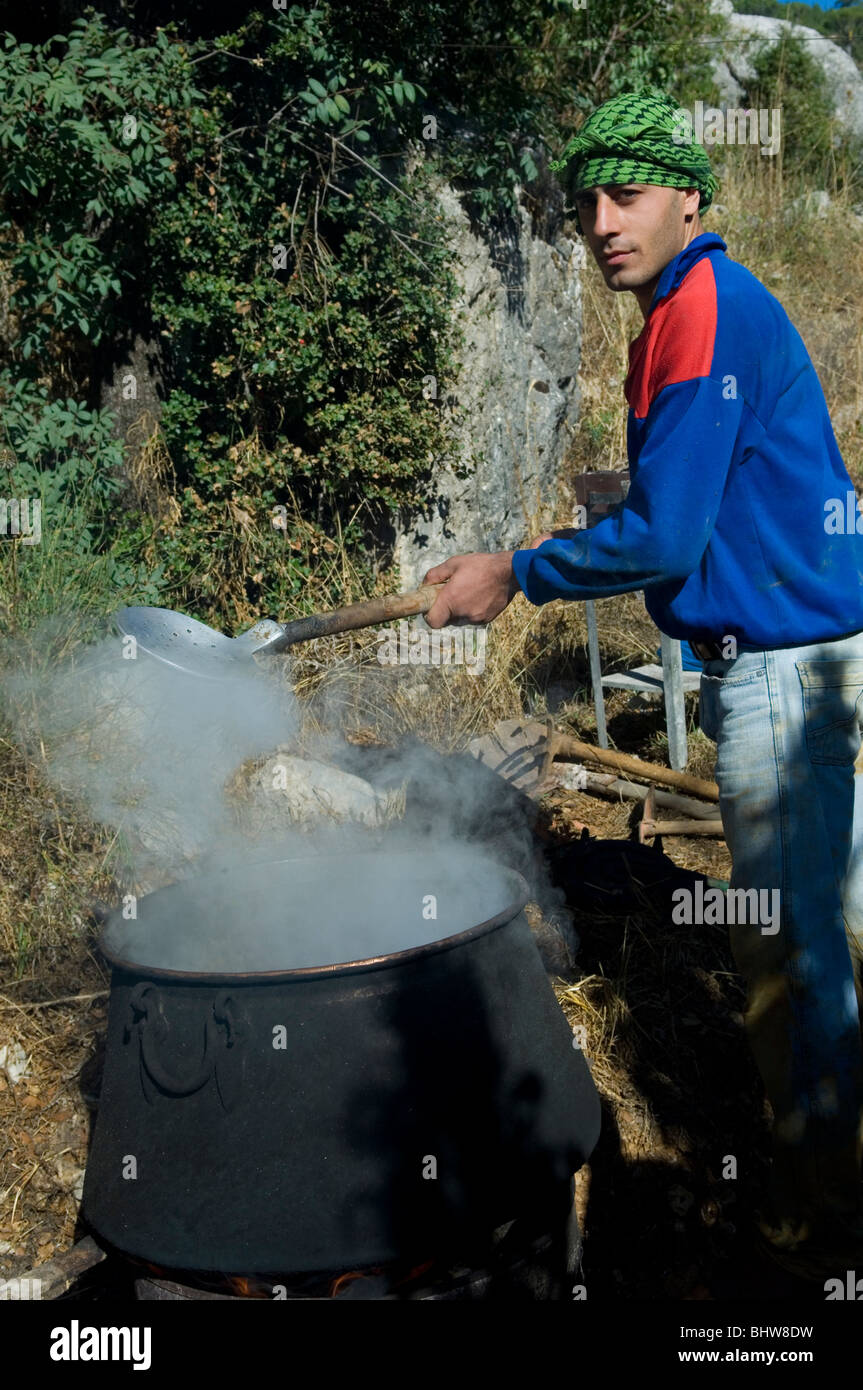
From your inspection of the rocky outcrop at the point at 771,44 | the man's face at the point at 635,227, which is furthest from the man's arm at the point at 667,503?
the rocky outcrop at the point at 771,44

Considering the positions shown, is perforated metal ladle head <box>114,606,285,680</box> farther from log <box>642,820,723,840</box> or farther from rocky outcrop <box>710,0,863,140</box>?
rocky outcrop <box>710,0,863,140</box>

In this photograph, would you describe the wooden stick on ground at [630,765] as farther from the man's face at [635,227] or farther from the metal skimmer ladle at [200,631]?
the man's face at [635,227]

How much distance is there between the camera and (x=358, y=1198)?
2.13m

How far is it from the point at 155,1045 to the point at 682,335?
5.94 feet

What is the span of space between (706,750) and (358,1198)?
4.04m

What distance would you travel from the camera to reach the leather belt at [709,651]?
2373 mm

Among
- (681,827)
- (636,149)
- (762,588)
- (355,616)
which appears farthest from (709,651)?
(681,827)

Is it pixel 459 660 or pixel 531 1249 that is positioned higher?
pixel 459 660

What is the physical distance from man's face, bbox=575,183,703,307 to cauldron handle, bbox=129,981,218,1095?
5.90 ft

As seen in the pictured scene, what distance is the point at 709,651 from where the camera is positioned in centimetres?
240

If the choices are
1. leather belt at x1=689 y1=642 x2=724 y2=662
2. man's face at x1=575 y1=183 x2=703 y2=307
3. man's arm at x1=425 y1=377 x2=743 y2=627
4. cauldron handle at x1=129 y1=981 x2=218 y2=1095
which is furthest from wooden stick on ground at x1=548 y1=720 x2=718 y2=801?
cauldron handle at x1=129 y1=981 x2=218 y2=1095

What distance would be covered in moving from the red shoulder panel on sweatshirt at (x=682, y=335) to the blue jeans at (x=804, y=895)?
23.5 inches

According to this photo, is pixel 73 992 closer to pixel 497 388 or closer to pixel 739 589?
pixel 739 589
